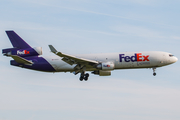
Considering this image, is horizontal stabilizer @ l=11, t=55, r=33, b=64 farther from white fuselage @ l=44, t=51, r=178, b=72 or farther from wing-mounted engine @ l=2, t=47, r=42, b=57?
white fuselage @ l=44, t=51, r=178, b=72

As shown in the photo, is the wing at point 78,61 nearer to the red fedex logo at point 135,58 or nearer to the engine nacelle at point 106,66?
the engine nacelle at point 106,66

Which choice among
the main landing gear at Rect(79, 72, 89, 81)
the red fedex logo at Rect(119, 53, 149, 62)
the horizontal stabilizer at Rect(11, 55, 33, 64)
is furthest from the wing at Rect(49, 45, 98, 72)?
the horizontal stabilizer at Rect(11, 55, 33, 64)

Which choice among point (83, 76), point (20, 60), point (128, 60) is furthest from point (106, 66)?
point (20, 60)

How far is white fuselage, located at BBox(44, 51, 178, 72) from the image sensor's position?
57.4 m

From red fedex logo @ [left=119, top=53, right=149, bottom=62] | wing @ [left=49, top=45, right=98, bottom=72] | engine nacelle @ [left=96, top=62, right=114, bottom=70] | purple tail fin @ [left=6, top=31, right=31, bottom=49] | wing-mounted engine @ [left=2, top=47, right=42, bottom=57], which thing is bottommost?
engine nacelle @ [left=96, top=62, right=114, bottom=70]

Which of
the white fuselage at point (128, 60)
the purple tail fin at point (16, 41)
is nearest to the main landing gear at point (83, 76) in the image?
the white fuselage at point (128, 60)

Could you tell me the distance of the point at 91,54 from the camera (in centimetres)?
5875

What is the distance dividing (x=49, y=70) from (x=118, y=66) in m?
12.5

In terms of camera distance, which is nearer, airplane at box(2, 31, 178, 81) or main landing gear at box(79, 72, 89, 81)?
airplane at box(2, 31, 178, 81)

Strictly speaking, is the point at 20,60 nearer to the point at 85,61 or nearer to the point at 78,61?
the point at 78,61

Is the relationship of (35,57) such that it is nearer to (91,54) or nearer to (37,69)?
(37,69)

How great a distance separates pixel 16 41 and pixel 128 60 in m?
20.7

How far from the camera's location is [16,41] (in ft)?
198

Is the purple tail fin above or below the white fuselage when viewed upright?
above
